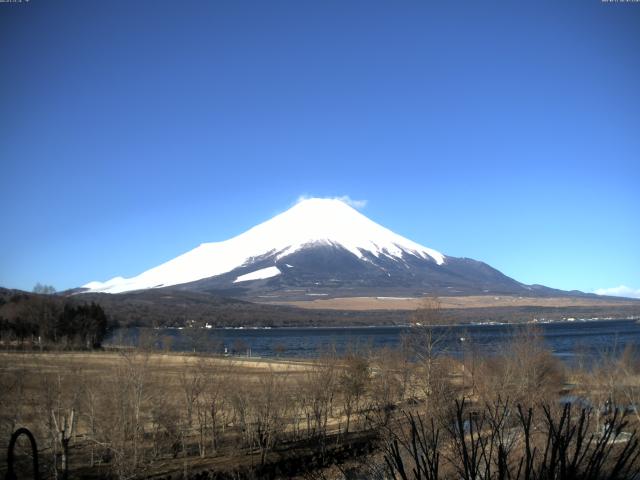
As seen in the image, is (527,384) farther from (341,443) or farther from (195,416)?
(195,416)

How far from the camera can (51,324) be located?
80500 mm

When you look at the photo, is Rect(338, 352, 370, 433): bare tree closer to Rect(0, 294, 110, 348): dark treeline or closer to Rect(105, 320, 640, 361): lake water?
Rect(105, 320, 640, 361): lake water

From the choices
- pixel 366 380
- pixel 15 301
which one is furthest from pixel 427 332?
pixel 15 301

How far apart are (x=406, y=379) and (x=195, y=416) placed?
42.4ft

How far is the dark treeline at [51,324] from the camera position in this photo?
75438 millimetres

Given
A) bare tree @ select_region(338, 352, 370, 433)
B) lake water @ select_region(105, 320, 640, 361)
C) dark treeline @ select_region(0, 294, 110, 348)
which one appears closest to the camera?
bare tree @ select_region(338, 352, 370, 433)

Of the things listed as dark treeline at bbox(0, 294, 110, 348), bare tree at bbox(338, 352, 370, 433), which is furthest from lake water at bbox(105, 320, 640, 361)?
dark treeline at bbox(0, 294, 110, 348)

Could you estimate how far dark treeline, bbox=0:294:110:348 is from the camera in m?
75.4

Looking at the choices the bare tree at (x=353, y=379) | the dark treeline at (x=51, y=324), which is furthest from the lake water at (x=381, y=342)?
the dark treeline at (x=51, y=324)

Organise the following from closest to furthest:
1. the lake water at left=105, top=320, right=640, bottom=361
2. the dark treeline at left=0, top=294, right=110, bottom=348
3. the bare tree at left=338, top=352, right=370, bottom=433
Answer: the bare tree at left=338, top=352, right=370, bottom=433 → the lake water at left=105, top=320, right=640, bottom=361 → the dark treeline at left=0, top=294, right=110, bottom=348

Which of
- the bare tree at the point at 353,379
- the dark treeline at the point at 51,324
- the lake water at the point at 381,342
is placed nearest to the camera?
the bare tree at the point at 353,379

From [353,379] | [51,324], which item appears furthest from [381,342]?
[353,379]

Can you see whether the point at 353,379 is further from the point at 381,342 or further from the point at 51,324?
the point at 381,342

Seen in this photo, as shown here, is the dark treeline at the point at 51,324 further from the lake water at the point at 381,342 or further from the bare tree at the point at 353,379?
the bare tree at the point at 353,379
